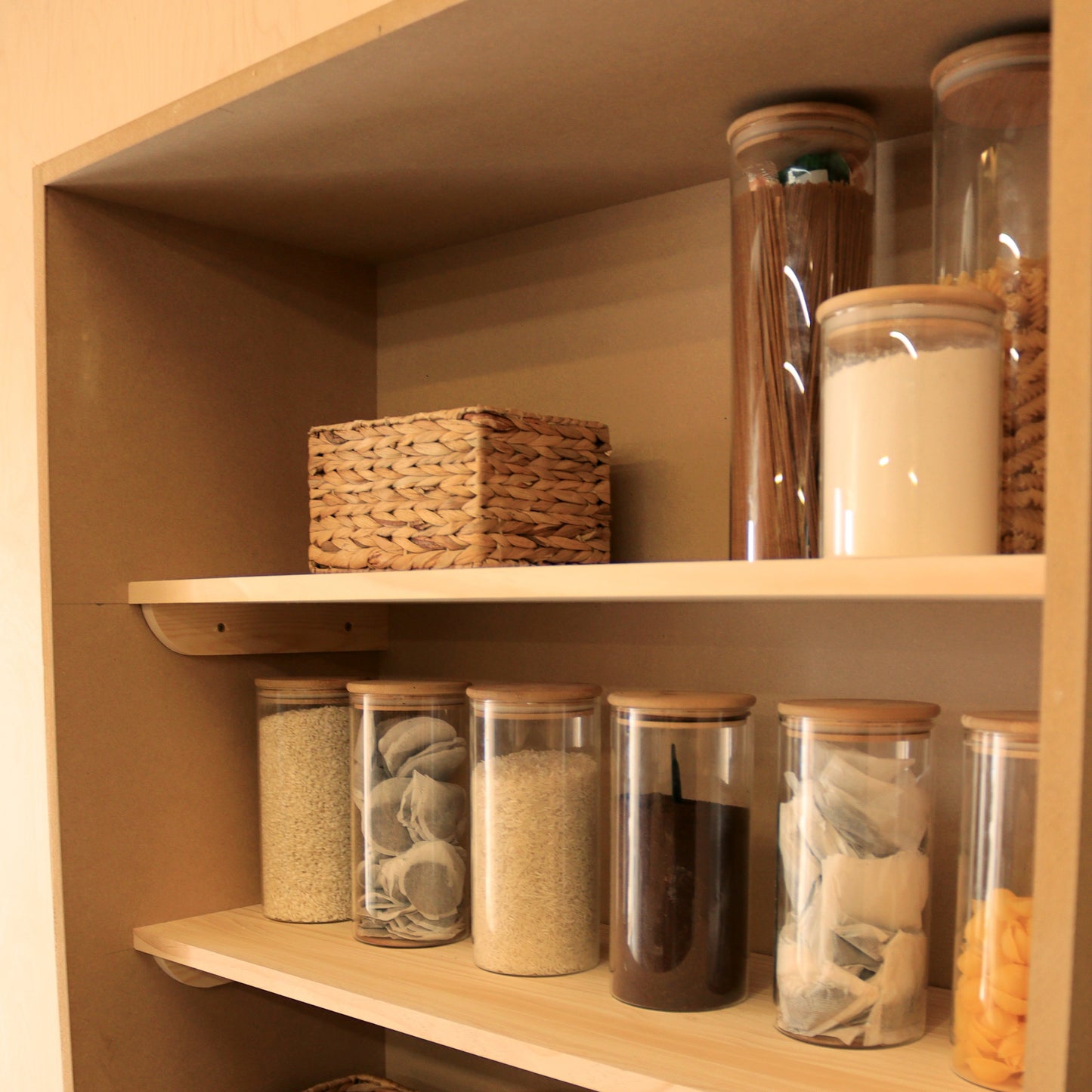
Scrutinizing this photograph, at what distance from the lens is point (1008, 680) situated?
83 centimetres

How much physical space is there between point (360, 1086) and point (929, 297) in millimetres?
988

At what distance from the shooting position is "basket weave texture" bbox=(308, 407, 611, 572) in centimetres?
88

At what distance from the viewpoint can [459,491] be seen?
88 cm

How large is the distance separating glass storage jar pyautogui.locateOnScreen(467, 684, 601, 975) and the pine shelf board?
0.42 ft

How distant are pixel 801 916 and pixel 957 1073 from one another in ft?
0.40

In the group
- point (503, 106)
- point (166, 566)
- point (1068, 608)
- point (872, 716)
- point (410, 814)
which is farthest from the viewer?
point (166, 566)

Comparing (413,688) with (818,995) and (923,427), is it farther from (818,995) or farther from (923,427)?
(923,427)

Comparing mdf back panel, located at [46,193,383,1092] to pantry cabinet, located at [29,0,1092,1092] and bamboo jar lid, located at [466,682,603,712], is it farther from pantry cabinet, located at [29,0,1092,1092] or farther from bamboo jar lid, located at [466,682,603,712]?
bamboo jar lid, located at [466,682,603,712]

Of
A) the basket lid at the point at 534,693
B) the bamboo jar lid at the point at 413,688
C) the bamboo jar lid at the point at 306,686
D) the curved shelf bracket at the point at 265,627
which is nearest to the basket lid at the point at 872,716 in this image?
the basket lid at the point at 534,693

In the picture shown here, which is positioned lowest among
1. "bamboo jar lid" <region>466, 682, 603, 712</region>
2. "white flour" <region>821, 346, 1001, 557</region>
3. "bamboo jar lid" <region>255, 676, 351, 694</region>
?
"bamboo jar lid" <region>255, 676, 351, 694</region>

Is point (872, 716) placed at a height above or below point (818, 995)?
above

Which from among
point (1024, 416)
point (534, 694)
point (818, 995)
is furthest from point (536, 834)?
point (1024, 416)

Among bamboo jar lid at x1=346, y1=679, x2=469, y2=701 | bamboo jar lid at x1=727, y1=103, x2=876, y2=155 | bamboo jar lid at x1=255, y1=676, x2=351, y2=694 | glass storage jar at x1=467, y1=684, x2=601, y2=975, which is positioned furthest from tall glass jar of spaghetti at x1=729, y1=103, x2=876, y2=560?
bamboo jar lid at x1=255, y1=676, x2=351, y2=694

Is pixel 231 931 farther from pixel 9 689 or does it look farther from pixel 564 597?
pixel 564 597
